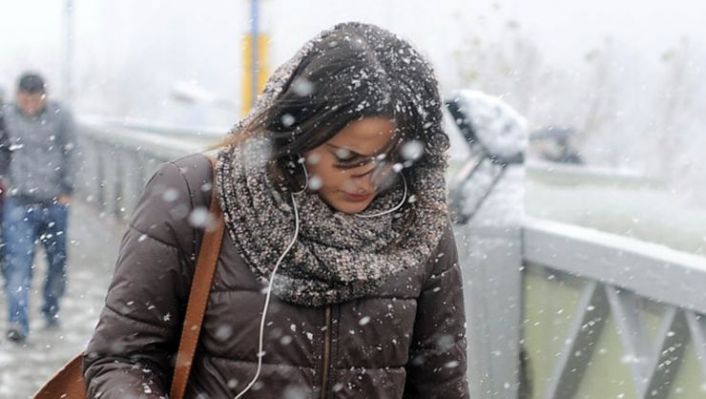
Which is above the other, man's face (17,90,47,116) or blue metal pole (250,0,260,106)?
blue metal pole (250,0,260,106)

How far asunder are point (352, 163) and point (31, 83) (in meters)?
6.28

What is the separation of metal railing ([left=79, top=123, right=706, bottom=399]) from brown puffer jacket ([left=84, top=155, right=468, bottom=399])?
1363 mm

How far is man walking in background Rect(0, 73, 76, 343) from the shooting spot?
8.16m

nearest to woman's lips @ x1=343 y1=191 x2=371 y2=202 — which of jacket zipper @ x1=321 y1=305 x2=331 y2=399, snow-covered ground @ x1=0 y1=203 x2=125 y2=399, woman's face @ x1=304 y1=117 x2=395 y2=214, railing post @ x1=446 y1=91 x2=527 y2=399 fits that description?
woman's face @ x1=304 y1=117 x2=395 y2=214

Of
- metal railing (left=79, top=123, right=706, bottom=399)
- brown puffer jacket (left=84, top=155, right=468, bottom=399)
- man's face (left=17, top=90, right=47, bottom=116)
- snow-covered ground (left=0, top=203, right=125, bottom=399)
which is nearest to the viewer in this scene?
brown puffer jacket (left=84, top=155, right=468, bottom=399)

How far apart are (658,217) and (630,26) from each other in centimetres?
1883

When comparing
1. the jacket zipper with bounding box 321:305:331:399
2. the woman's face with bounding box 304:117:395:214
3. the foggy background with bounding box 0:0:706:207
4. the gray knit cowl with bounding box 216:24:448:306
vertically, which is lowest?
the foggy background with bounding box 0:0:706:207

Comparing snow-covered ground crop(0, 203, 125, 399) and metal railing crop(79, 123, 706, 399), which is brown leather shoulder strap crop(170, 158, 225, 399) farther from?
snow-covered ground crop(0, 203, 125, 399)

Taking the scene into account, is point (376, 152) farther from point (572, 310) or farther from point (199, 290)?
point (572, 310)

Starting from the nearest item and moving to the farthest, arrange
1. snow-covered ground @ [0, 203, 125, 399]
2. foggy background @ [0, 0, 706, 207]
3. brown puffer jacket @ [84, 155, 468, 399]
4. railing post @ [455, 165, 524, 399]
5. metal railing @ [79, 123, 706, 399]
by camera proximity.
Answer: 1. brown puffer jacket @ [84, 155, 468, 399]
2. metal railing @ [79, 123, 706, 399]
3. railing post @ [455, 165, 524, 399]
4. snow-covered ground @ [0, 203, 125, 399]
5. foggy background @ [0, 0, 706, 207]

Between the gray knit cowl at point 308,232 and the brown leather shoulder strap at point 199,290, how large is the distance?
24 millimetres

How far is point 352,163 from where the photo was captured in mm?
2334

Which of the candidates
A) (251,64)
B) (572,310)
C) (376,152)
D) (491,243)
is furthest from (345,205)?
(251,64)

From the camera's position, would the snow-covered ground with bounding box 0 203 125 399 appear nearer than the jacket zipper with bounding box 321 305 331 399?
No
